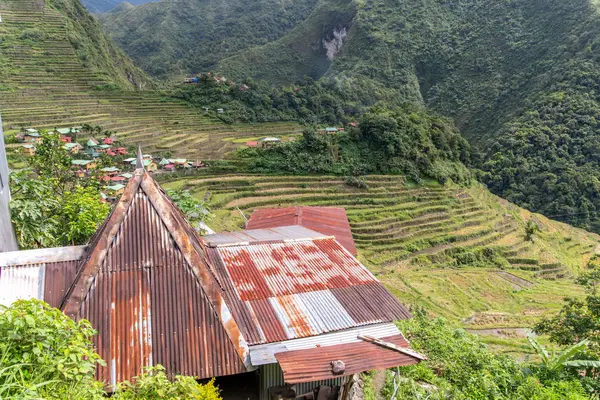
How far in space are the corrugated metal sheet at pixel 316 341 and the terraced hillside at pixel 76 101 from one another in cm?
2952

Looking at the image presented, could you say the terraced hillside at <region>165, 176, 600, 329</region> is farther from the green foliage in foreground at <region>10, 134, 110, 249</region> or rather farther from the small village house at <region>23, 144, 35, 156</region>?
the green foliage in foreground at <region>10, 134, 110, 249</region>

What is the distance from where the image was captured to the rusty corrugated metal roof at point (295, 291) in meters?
5.56

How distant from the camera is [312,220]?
18.2 m

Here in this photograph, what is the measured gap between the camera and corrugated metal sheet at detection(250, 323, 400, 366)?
16.6 feet

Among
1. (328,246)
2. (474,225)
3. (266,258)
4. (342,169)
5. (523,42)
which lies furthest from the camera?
(523,42)

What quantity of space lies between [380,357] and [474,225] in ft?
89.3

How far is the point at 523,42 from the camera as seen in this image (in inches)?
2454

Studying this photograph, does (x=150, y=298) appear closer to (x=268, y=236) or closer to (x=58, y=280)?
(x=58, y=280)

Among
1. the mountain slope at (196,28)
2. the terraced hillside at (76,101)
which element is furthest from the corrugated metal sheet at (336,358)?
the mountain slope at (196,28)

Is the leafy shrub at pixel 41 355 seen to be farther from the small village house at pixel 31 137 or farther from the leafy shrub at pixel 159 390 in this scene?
the small village house at pixel 31 137

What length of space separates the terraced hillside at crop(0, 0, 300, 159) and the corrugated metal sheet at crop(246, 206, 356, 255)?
1595 cm

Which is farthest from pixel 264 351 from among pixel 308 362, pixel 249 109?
pixel 249 109

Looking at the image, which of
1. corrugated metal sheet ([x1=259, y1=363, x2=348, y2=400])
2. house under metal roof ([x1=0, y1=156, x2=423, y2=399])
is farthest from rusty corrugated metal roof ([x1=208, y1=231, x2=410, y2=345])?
corrugated metal sheet ([x1=259, y1=363, x2=348, y2=400])

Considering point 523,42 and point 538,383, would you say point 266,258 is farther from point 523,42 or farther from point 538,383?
point 523,42
